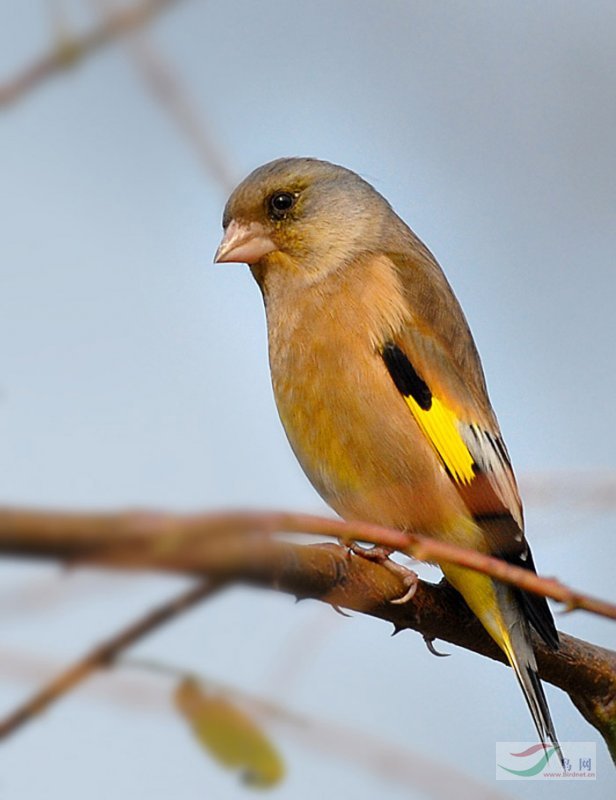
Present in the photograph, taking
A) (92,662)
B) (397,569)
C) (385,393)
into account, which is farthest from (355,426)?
(92,662)

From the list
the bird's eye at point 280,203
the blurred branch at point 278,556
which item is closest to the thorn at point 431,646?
the blurred branch at point 278,556

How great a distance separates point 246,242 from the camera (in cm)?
403

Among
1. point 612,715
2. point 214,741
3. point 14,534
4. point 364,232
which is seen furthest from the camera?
point 364,232

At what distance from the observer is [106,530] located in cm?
65

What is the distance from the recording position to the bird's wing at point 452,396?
353 centimetres

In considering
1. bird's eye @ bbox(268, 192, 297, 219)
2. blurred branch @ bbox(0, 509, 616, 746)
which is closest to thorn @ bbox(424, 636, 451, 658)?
blurred branch @ bbox(0, 509, 616, 746)

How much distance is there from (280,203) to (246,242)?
0.24m

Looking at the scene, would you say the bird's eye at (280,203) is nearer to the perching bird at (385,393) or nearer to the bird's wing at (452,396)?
the perching bird at (385,393)

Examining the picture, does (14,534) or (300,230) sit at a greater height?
(14,534)

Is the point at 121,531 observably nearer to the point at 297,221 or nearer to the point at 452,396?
the point at 452,396

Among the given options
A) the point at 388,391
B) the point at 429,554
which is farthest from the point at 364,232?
the point at 429,554

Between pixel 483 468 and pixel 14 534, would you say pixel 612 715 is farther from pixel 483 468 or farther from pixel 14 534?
pixel 14 534

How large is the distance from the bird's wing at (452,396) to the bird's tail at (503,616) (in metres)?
0.13

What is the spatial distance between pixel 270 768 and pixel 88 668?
0.45 m
